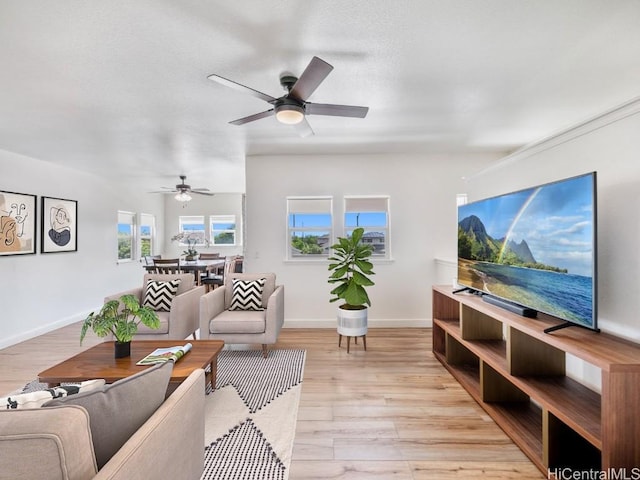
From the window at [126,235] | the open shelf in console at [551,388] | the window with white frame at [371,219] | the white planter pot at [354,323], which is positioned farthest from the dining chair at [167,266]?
the open shelf in console at [551,388]

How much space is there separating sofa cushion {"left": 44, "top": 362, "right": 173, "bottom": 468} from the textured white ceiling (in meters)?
1.82

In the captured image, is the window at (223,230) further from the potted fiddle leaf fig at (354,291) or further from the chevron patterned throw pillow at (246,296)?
the potted fiddle leaf fig at (354,291)

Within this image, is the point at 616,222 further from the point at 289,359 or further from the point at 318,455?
the point at 289,359

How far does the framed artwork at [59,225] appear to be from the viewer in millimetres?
4438

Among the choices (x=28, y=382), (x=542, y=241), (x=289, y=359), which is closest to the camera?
(x=542, y=241)

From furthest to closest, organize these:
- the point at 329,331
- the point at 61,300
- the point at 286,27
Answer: the point at 61,300, the point at 329,331, the point at 286,27

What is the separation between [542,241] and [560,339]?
630 mm

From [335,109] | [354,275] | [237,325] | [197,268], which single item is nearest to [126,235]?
[197,268]

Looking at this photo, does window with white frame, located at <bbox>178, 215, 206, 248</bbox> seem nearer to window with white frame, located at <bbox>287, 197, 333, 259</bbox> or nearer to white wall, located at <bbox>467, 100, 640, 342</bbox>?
window with white frame, located at <bbox>287, 197, 333, 259</bbox>

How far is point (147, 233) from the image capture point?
7.67 metres

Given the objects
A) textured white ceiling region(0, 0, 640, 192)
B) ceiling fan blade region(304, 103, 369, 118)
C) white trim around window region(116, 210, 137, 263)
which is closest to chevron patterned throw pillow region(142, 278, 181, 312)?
textured white ceiling region(0, 0, 640, 192)

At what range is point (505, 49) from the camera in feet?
6.59

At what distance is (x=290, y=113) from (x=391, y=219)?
2722mm

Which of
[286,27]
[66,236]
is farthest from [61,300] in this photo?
[286,27]
